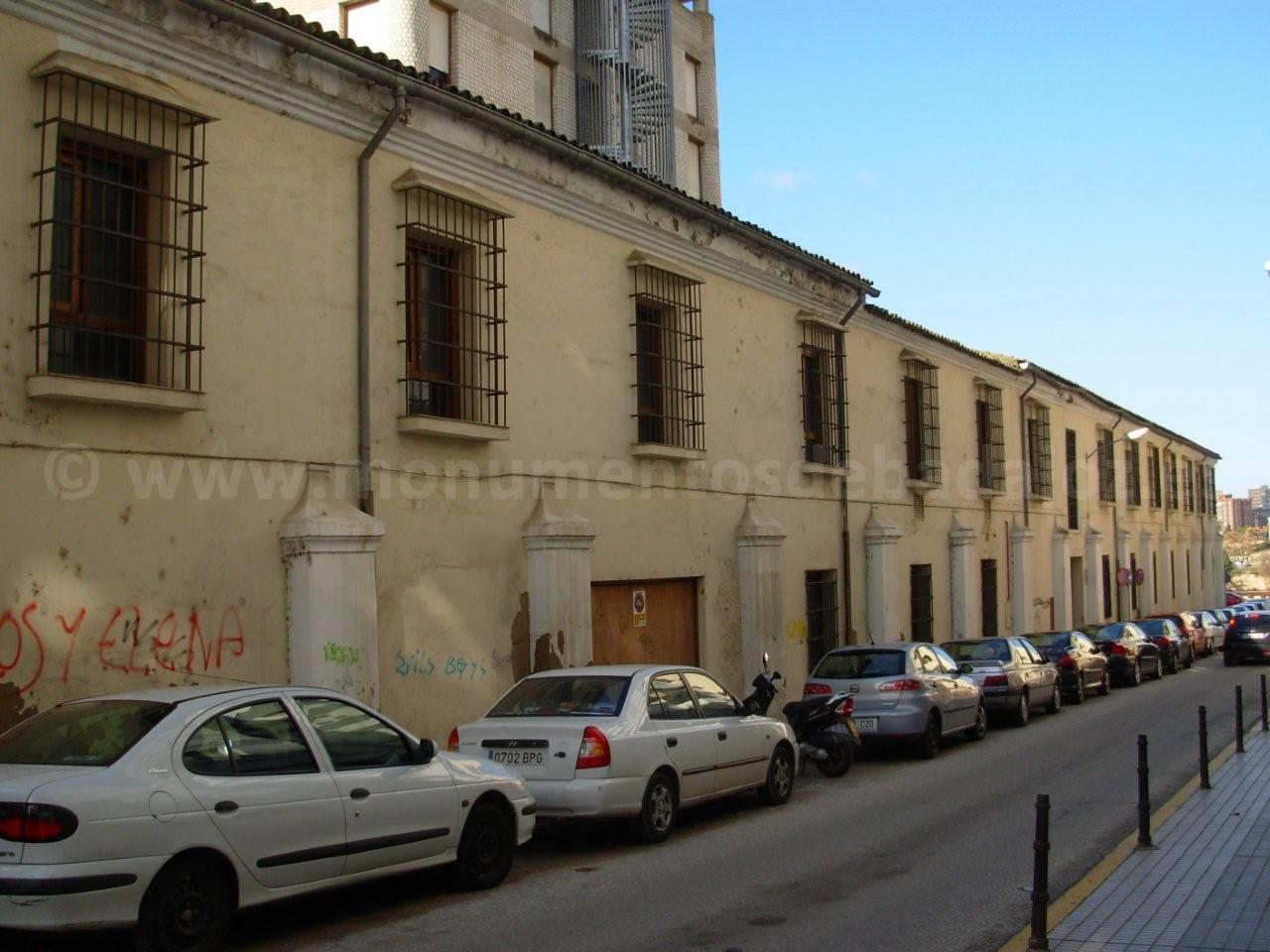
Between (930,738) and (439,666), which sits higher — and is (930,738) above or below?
below

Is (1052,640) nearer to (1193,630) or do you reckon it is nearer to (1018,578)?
(1018,578)

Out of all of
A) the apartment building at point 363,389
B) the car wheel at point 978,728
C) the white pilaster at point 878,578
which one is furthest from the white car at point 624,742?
the white pilaster at point 878,578

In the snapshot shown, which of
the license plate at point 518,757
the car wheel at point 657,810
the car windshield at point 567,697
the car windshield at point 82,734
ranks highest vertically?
the car windshield at point 82,734

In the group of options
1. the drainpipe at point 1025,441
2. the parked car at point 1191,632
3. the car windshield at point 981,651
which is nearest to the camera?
the car windshield at point 981,651

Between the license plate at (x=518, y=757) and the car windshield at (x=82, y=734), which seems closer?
the car windshield at (x=82, y=734)

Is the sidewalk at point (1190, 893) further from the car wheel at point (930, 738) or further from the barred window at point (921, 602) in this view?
the barred window at point (921, 602)

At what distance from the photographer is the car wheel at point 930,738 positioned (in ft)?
49.4

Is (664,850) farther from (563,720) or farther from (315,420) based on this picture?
(315,420)

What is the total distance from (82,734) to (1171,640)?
29.0 m

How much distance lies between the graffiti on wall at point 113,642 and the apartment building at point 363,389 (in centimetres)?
2

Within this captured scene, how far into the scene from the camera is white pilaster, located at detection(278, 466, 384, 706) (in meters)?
10.8

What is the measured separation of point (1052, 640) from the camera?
23.2 meters

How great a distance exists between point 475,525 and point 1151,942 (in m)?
7.97

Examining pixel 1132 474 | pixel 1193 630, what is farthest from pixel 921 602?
pixel 1132 474
